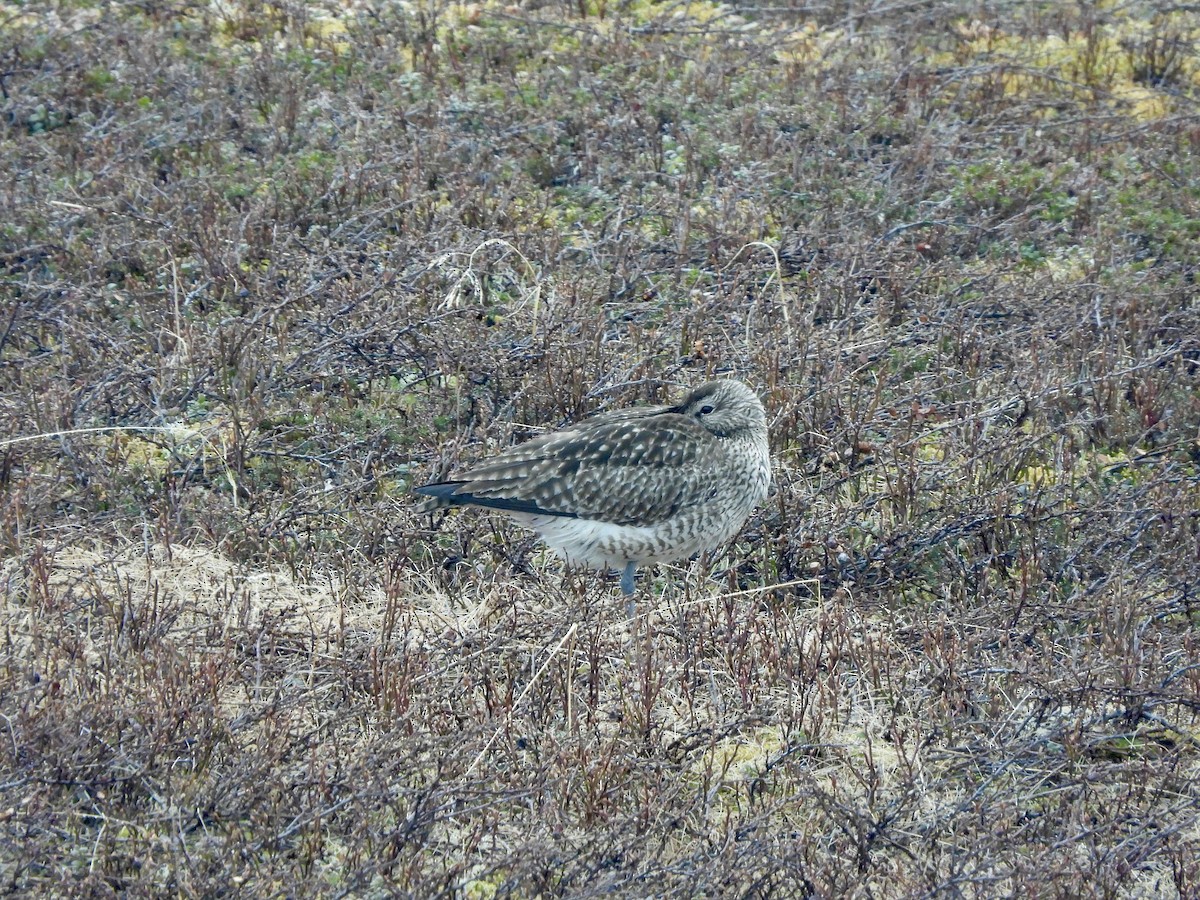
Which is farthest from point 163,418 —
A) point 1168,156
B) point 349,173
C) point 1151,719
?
point 1168,156

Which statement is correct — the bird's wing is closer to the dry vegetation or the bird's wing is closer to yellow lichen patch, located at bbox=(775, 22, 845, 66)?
the dry vegetation

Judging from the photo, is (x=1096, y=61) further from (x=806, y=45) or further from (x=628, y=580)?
(x=628, y=580)

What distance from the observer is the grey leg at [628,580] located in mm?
6637

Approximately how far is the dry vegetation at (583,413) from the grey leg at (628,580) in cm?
17

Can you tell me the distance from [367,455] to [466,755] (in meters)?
2.81

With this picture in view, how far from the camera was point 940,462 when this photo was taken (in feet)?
24.2

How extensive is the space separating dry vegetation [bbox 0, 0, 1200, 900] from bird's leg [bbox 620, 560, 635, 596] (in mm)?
164

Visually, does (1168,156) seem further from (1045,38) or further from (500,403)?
(500,403)

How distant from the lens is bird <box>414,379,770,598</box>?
6.55m

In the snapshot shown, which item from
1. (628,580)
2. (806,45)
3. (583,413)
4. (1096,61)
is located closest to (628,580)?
(628,580)

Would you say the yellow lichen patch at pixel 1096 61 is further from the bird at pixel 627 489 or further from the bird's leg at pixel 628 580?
the bird's leg at pixel 628 580

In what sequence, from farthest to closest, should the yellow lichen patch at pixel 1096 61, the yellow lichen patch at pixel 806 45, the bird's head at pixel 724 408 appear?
1. the yellow lichen patch at pixel 806 45
2. the yellow lichen patch at pixel 1096 61
3. the bird's head at pixel 724 408

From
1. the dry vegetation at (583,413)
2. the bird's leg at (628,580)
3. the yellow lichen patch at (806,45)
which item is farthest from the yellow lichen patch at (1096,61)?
the bird's leg at (628,580)

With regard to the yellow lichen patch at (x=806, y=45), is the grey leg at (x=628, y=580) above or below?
below
